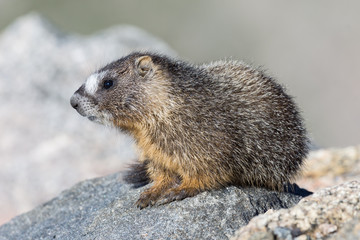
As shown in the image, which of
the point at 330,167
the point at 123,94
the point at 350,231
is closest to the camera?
the point at 350,231

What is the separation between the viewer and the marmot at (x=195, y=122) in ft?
27.8

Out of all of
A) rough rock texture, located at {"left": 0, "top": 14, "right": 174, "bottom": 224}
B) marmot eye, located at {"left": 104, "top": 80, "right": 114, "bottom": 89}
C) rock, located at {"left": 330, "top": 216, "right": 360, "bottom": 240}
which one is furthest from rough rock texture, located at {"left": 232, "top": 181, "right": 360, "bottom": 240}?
rough rock texture, located at {"left": 0, "top": 14, "right": 174, "bottom": 224}

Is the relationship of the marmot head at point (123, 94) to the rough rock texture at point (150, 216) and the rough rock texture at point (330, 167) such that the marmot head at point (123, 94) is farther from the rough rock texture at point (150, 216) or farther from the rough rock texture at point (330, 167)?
the rough rock texture at point (330, 167)

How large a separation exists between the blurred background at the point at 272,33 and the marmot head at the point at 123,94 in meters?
16.4

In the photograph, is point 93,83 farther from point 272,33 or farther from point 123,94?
point 272,33

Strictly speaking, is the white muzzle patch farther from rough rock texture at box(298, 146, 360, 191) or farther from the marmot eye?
rough rock texture at box(298, 146, 360, 191)

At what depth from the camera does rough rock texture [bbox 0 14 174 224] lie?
48.4 ft

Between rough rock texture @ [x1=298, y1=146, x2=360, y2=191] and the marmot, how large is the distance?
377 centimetres

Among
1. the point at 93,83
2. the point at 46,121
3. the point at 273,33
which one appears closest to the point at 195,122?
the point at 93,83

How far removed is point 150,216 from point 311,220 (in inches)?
99.4

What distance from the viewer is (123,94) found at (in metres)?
8.96

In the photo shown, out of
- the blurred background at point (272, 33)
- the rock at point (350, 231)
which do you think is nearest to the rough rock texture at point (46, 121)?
the rock at point (350, 231)

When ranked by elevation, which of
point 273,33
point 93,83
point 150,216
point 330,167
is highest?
point 273,33

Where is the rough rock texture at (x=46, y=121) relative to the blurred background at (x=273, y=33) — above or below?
below
